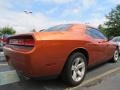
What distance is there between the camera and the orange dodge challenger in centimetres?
407

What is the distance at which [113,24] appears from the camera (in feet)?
202

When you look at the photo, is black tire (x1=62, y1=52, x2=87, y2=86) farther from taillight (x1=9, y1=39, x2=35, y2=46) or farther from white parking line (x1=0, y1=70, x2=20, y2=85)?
white parking line (x1=0, y1=70, x2=20, y2=85)

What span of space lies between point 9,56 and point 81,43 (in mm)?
1593

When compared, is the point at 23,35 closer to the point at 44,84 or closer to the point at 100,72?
the point at 44,84

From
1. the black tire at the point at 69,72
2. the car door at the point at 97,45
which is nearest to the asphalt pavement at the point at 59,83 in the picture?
the black tire at the point at 69,72

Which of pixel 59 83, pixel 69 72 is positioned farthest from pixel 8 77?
pixel 69 72

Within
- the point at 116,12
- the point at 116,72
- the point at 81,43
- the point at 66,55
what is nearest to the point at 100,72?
the point at 116,72

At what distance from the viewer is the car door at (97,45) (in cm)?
557

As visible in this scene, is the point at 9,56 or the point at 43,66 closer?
the point at 43,66

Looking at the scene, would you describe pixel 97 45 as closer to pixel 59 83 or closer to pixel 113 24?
pixel 59 83

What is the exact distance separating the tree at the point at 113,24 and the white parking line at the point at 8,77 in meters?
56.6

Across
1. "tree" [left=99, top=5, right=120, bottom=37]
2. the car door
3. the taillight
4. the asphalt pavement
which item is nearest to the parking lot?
the asphalt pavement

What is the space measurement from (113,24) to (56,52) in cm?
5960

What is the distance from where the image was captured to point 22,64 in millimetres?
4199
